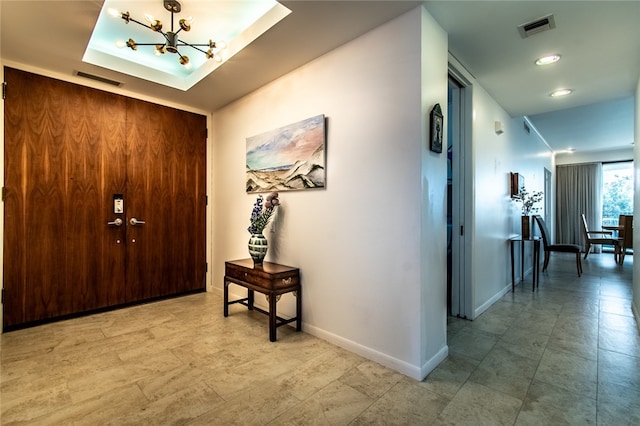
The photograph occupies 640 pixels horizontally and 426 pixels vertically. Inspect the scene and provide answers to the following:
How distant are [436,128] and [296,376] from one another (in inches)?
79.3

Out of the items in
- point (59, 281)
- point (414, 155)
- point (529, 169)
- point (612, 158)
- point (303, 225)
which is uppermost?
point (612, 158)

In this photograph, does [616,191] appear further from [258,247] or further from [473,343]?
[258,247]

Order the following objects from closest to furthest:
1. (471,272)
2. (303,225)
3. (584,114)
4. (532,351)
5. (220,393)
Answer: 1. (220,393)
2. (532,351)
3. (303,225)
4. (471,272)
5. (584,114)

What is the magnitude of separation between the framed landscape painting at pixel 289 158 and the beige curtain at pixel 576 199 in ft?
29.1

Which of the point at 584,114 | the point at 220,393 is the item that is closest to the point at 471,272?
the point at 220,393

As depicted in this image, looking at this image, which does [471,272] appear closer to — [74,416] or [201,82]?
[74,416]

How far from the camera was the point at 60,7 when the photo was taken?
214 centimetres

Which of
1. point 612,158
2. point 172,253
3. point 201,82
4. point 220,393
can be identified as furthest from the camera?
point 612,158

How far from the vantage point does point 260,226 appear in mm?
3076

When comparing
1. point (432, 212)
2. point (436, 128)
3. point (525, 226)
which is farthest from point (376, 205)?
point (525, 226)

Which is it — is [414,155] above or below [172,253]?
above

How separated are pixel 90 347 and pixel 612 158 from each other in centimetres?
1106

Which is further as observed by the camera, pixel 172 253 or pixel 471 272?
pixel 172 253

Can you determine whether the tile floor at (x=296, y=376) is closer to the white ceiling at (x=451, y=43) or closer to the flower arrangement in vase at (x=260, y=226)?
the flower arrangement in vase at (x=260, y=226)
